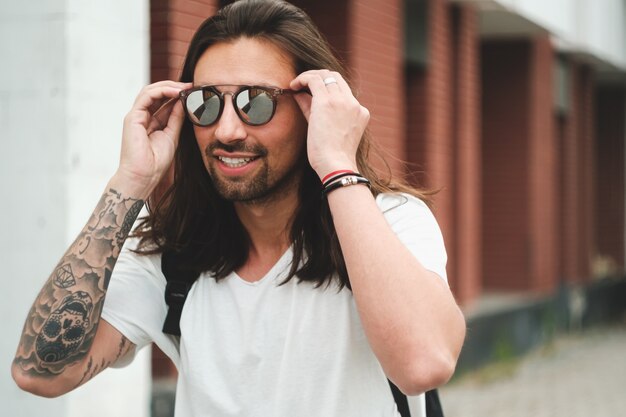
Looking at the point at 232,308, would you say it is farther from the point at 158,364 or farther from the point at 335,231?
the point at 158,364

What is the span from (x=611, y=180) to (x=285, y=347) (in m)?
20.1

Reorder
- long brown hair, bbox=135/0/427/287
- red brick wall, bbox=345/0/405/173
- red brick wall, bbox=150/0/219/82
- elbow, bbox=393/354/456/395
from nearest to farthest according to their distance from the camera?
elbow, bbox=393/354/456/395, long brown hair, bbox=135/0/427/287, red brick wall, bbox=150/0/219/82, red brick wall, bbox=345/0/405/173

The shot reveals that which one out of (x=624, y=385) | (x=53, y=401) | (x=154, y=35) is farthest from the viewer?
(x=624, y=385)

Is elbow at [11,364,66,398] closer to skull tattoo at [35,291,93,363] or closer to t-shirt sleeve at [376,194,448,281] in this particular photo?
skull tattoo at [35,291,93,363]

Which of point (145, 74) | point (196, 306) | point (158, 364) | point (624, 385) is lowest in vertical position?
point (624, 385)

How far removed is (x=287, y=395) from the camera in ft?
8.24

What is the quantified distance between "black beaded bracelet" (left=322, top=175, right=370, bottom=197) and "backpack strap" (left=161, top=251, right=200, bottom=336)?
1.38 ft

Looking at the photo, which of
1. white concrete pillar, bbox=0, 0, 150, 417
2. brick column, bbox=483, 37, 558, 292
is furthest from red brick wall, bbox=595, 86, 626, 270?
white concrete pillar, bbox=0, 0, 150, 417

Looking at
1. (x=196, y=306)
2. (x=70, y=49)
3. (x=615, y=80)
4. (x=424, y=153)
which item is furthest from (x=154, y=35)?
(x=615, y=80)

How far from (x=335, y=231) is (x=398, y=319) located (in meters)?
0.36

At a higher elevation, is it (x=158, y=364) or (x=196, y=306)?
(x=196, y=306)

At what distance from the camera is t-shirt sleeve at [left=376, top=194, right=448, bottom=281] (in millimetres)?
2535

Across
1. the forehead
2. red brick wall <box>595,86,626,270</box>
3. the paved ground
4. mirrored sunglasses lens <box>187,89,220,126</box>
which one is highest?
the forehead

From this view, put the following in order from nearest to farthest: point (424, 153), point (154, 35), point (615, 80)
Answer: point (154, 35), point (424, 153), point (615, 80)
